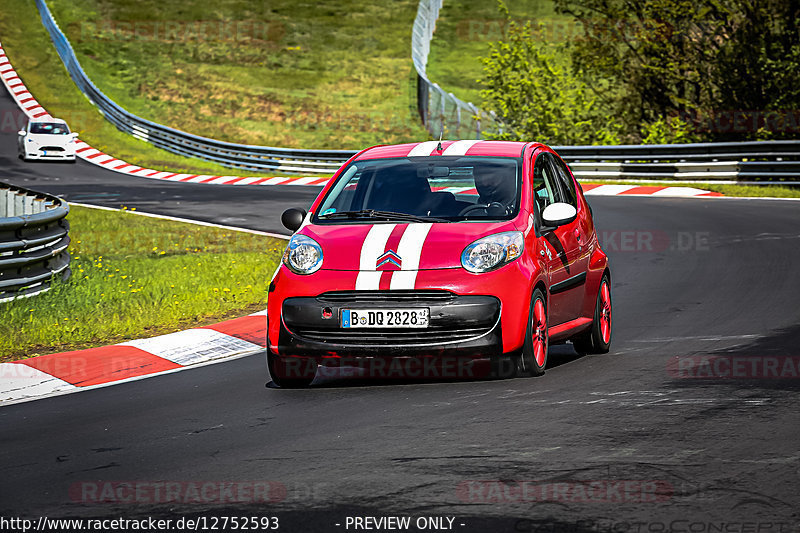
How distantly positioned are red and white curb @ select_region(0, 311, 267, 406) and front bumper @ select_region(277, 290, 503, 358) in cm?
190

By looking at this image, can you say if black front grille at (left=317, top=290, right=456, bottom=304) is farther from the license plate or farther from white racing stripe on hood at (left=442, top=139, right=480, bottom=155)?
white racing stripe on hood at (left=442, top=139, right=480, bottom=155)

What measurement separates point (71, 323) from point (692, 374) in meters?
5.61

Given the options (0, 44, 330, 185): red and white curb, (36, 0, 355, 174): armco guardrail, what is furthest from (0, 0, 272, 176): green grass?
(0, 44, 330, 185): red and white curb

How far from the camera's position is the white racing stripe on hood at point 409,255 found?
25.0ft

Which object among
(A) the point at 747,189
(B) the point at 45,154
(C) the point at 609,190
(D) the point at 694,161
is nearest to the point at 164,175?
(B) the point at 45,154

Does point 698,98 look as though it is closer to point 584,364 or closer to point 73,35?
point 584,364

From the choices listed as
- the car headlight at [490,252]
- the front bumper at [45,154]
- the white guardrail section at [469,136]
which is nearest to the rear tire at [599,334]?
the car headlight at [490,252]

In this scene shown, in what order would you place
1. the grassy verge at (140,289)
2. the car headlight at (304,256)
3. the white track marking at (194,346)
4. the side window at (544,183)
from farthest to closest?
the grassy verge at (140,289)
the white track marking at (194,346)
the side window at (544,183)
the car headlight at (304,256)

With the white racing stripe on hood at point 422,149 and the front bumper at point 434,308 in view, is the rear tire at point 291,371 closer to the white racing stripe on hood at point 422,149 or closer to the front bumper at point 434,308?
the front bumper at point 434,308

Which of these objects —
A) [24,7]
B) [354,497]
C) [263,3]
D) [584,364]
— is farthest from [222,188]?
[263,3]

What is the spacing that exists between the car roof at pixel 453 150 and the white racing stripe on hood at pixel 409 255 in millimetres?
1118

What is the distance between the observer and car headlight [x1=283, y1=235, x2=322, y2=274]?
26.0 ft

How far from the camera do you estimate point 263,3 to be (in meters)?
70.4

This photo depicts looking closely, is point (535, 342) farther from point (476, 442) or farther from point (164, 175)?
point (164, 175)
